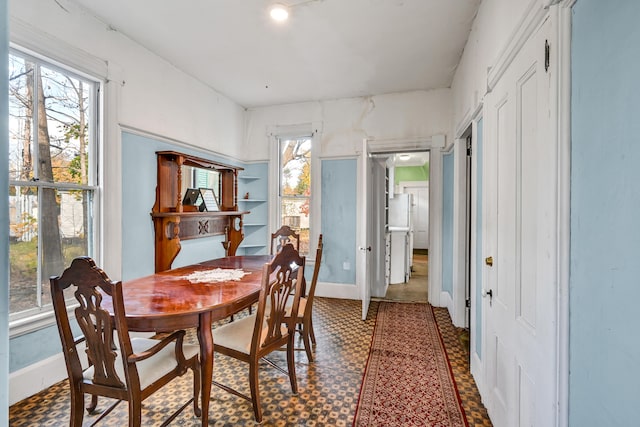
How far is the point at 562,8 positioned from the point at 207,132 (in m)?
3.68

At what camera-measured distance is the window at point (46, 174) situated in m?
2.05

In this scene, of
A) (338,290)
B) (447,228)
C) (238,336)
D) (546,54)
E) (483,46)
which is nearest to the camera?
(546,54)

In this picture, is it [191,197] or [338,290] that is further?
[338,290]

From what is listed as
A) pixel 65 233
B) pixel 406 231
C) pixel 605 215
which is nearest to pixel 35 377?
pixel 65 233

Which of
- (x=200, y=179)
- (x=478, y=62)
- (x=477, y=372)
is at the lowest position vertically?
(x=477, y=372)

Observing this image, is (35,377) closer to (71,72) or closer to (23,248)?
(23,248)

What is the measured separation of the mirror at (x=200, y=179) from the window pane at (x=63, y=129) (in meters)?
1.02

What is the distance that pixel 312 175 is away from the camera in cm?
443

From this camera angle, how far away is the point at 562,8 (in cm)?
104

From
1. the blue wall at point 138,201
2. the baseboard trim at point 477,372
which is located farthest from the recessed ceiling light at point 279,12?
the baseboard trim at point 477,372

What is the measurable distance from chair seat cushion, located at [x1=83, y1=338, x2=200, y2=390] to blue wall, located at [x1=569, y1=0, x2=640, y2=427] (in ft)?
5.83

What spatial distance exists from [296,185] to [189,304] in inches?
120

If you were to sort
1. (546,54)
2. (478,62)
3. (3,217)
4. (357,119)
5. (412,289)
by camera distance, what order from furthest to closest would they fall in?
(412,289), (357,119), (478,62), (546,54), (3,217)

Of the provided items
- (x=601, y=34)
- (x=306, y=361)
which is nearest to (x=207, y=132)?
(x=306, y=361)
